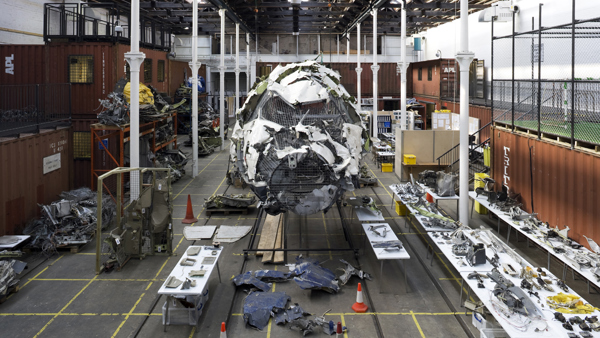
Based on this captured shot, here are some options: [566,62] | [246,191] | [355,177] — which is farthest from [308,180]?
[566,62]

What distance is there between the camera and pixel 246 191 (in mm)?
21516

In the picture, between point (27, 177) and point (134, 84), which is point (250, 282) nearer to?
point (134, 84)

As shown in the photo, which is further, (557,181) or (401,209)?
(401,209)

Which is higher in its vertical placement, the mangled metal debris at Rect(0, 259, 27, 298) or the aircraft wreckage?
the aircraft wreckage

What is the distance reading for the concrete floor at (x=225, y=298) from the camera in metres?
9.55

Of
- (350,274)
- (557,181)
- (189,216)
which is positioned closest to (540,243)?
(557,181)

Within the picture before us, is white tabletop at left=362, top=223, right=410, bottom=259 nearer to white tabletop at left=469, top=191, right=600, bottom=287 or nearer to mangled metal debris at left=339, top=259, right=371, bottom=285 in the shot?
mangled metal debris at left=339, top=259, right=371, bottom=285

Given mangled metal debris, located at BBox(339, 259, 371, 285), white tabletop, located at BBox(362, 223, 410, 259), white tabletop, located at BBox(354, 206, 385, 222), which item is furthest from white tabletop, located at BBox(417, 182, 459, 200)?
mangled metal debris, located at BBox(339, 259, 371, 285)

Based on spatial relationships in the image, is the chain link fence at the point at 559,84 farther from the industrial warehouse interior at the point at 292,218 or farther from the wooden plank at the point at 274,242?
the wooden plank at the point at 274,242

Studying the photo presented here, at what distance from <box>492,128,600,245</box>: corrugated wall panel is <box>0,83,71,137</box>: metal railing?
16.7 m

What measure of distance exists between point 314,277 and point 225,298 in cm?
214

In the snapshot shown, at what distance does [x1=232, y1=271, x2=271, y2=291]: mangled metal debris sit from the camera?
37.2 feet

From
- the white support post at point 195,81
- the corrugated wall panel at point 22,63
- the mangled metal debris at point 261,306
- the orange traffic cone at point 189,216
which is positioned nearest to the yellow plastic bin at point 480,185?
the mangled metal debris at point 261,306

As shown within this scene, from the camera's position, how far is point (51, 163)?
1702 cm
